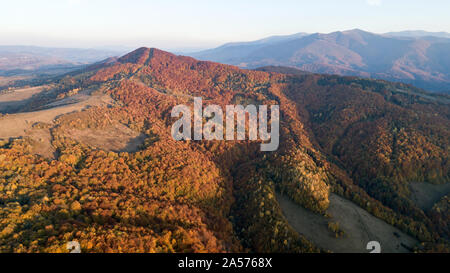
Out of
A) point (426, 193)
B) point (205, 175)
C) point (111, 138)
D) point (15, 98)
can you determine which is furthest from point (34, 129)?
point (426, 193)

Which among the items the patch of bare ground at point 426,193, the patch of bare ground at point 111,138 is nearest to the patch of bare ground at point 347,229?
the patch of bare ground at point 426,193

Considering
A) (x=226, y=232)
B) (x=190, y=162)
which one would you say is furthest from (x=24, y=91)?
(x=226, y=232)

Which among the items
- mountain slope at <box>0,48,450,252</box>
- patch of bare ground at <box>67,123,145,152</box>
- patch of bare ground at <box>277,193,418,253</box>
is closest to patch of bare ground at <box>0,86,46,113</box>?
mountain slope at <box>0,48,450,252</box>

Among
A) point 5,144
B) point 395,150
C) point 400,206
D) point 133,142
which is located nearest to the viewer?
point 5,144

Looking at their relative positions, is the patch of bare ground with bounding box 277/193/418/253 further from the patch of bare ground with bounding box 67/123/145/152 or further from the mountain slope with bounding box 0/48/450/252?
the patch of bare ground with bounding box 67/123/145/152

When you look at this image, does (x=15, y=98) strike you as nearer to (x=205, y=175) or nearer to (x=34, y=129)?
(x=34, y=129)

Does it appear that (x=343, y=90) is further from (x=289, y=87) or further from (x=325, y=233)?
(x=325, y=233)
